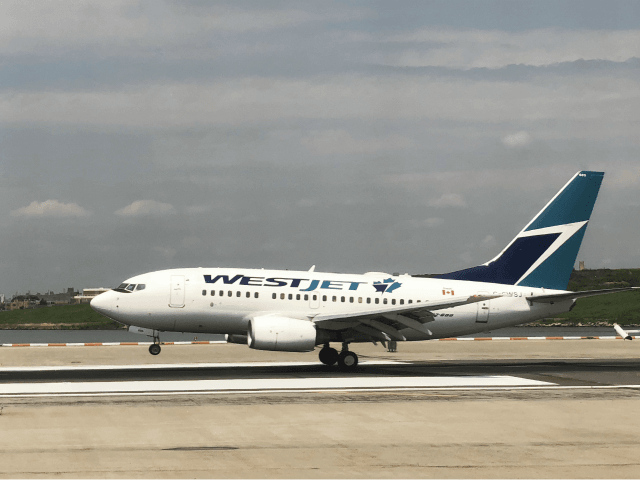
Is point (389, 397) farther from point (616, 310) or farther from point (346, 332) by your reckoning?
point (616, 310)

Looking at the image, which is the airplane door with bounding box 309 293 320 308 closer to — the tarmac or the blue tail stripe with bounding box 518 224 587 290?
the tarmac

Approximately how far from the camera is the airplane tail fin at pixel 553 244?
3641 cm

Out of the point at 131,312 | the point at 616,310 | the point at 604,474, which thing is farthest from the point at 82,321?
the point at 604,474

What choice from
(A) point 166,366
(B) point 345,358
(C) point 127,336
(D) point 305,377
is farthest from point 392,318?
(C) point 127,336

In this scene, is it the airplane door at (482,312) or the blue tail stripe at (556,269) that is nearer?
the airplane door at (482,312)

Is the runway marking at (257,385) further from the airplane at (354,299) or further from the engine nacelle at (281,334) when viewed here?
the airplane at (354,299)

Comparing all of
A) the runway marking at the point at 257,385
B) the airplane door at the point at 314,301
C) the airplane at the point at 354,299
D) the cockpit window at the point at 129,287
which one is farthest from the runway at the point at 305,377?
the cockpit window at the point at 129,287

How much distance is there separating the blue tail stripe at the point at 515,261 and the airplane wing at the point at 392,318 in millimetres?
4992

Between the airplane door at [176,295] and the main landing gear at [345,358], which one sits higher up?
the airplane door at [176,295]

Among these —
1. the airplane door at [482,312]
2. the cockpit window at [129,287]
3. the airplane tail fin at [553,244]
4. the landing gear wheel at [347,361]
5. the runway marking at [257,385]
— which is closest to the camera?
the runway marking at [257,385]

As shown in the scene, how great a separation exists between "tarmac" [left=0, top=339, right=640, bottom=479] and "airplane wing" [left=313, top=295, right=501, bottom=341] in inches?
72.6

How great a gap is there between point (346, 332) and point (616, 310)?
103 metres

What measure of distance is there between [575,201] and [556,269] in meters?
3.40

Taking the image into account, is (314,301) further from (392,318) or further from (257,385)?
(257,385)
